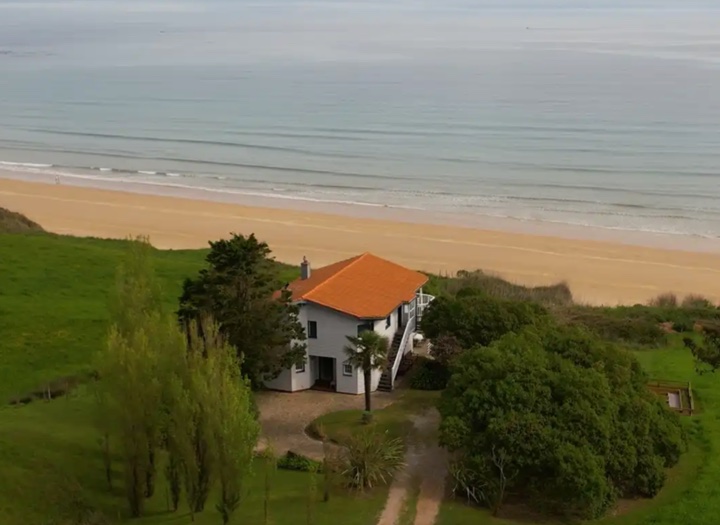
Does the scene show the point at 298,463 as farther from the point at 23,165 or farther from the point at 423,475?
the point at 23,165

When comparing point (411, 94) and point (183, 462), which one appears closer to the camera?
point (183, 462)

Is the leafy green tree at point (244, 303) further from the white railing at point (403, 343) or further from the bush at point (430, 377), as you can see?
the bush at point (430, 377)

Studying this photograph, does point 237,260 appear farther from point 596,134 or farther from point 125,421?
point 596,134

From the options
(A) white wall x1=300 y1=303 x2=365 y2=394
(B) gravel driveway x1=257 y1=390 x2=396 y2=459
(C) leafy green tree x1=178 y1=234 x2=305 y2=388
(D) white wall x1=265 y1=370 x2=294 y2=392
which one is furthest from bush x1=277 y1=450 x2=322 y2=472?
(A) white wall x1=300 y1=303 x2=365 y2=394

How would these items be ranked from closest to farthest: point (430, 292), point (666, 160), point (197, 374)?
1. point (197, 374)
2. point (430, 292)
3. point (666, 160)

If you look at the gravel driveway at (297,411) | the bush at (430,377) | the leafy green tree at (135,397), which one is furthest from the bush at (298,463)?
the bush at (430,377)

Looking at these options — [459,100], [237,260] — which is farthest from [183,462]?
[459,100]

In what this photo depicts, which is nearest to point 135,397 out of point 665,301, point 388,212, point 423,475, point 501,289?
point 423,475
